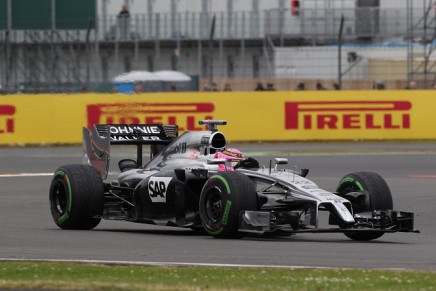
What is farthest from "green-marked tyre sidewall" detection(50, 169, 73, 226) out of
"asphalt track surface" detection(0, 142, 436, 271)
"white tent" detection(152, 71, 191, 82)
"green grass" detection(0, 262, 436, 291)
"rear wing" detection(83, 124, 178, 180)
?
"white tent" detection(152, 71, 191, 82)

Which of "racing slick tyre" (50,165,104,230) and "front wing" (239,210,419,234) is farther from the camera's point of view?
"racing slick tyre" (50,165,104,230)

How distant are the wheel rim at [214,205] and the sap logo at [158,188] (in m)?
0.98

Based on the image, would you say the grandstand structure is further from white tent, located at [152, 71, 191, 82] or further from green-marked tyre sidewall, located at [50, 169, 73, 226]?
green-marked tyre sidewall, located at [50, 169, 73, 226]

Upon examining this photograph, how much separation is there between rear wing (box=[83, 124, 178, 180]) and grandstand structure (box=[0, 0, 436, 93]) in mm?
24986

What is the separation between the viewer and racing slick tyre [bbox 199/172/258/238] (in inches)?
525

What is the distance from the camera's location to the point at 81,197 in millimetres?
15102

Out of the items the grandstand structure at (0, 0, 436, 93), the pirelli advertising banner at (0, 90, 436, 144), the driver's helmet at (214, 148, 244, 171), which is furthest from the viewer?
the grandstand structure at (0, 0, 436, 93)

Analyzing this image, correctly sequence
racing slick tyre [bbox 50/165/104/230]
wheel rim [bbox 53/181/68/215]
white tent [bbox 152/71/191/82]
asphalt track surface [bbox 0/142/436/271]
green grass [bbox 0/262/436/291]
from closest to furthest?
green grass [bbox 0/262/436/291] → asphalt track surface [bbox 0/142/436/271] → racing slick tyre [bbox 50/165/104/230] → wheel rim [bbox 53/181/68/215] → white tent [bbox 152/71/191/82]

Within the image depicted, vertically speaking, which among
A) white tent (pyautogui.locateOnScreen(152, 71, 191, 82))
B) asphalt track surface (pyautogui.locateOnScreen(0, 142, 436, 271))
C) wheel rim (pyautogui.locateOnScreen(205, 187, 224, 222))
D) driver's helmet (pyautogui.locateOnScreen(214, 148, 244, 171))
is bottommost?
asphalt track surface (pyautogui.locateOnScreen(0, 142, 436, 271))

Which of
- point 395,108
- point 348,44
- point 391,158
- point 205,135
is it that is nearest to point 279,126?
point 395,108

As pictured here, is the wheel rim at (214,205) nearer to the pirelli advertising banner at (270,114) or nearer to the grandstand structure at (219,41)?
the pirelli advertising banner at (270,114)

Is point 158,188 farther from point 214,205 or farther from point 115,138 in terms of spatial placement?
point 115,138

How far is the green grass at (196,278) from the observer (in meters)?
9.55

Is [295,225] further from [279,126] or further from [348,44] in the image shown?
[348,44]
